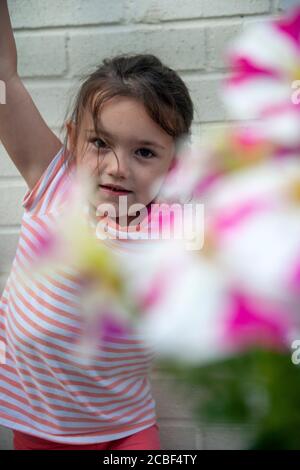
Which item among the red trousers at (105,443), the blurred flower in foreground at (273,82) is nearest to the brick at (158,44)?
the red trousers at (105,443)

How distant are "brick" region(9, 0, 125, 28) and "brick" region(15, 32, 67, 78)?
25 mm

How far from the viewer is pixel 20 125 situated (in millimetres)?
1011

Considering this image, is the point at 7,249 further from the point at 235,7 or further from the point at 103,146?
the point at 235,7

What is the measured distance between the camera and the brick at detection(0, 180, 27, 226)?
1.33 m

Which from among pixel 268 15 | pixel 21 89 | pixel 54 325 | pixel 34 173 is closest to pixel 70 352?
pixel 54 325

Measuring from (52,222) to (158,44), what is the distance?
20.4 inches

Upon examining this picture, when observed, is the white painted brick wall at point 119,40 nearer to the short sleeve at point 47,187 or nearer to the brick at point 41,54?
the brick at point 41,54

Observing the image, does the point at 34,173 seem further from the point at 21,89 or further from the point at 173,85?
the point at 173,85

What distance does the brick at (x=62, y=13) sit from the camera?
4.09 feet

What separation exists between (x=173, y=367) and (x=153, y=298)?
0.11 feet

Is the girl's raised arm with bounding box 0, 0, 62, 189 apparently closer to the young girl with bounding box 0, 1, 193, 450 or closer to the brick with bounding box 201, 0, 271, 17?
the young girl with bounding box 0, 1, 193, 450

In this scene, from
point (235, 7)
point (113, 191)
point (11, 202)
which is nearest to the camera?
point (113, 191)

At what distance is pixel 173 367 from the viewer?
7.9 inches

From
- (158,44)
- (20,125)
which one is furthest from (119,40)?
(20,125)
